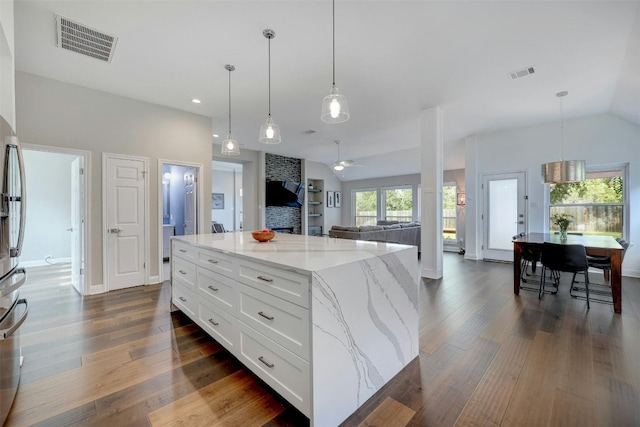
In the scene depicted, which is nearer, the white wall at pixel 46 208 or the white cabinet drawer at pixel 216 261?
the white cabinet drawer at pixel 216 261

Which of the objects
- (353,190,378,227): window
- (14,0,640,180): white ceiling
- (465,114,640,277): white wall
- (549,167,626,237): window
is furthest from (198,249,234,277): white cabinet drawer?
(353,190,378,227): window

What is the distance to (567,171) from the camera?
3842 millimetres

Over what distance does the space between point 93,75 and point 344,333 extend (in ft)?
13.9

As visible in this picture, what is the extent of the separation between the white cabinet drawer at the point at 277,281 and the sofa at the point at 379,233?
431 centimetres

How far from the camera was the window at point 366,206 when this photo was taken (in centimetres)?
1044

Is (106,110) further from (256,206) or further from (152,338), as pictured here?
(256,206)

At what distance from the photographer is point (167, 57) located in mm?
3035

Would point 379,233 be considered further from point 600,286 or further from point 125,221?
point 125,221

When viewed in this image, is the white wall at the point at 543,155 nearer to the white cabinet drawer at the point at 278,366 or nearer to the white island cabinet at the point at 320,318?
the white island cabinet at the point at 320,318

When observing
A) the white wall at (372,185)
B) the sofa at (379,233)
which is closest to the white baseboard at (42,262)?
the sofa at (379,233)

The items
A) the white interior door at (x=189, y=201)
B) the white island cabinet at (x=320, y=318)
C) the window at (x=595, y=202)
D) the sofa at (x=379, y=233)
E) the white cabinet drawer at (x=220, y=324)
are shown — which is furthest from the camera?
the sofa at (x=379, y=233)

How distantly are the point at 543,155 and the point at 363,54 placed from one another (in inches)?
189

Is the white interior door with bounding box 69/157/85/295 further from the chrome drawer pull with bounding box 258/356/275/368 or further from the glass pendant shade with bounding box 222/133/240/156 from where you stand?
the chrome drawer pull with bounding box 258/356/275/368

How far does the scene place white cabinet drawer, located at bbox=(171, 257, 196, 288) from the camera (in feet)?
8.65
